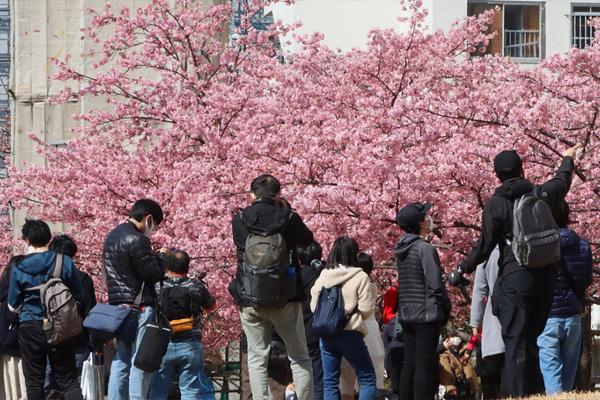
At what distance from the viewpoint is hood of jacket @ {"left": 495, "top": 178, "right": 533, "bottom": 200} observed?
31.4ft

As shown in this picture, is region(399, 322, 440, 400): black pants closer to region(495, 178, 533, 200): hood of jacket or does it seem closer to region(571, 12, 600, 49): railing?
region(495, 178, 533, 200): hood of jacket

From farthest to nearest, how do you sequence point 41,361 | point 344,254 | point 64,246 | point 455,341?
point 455,341 < point 64,246 < point 344,254 < point 41,361

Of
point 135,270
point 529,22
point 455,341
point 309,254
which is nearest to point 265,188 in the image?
point 135,270

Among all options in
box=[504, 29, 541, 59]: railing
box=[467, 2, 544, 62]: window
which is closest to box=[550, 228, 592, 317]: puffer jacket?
box=[467, 2, 544, 62]: window

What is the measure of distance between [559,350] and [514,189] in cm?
133

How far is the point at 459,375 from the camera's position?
2228 centimetres

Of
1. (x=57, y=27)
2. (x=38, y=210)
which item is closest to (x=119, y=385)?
(x=38, y=210)

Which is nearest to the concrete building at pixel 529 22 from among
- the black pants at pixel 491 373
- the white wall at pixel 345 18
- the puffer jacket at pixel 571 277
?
the white wall at pixel 345 18

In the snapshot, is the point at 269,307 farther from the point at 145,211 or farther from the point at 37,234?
the point at 37,234

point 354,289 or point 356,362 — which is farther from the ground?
point 354,289

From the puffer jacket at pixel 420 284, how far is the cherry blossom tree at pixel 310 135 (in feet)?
17.4

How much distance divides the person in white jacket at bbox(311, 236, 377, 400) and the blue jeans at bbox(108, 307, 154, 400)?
1.63 metres

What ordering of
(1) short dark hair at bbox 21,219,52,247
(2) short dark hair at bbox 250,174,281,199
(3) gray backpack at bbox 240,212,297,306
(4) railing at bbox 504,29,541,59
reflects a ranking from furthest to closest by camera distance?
(4) railing at bbox 504,29,541,59 < (1) short dark hair at bbox 21,219,52,247 < (2) short dark hair at bbox 250,174,281,199 < (3) gray backpack at bbox 240,212,297,306

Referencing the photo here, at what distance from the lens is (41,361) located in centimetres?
1150
